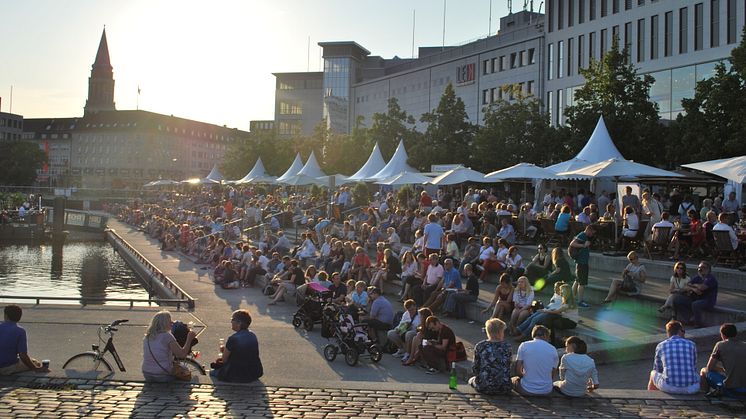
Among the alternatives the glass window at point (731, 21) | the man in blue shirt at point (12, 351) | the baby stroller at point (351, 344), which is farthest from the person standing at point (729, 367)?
the glass window at point (731, 21)

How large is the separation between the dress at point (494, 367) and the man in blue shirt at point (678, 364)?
2037 millimetres

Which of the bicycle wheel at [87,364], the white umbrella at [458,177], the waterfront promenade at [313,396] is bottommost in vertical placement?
the waterfront promenade at [313,396]

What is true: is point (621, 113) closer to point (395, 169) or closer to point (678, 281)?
point (395, 169)

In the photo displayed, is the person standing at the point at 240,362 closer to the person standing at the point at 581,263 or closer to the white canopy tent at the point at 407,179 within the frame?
the person standing at the point at 581,263

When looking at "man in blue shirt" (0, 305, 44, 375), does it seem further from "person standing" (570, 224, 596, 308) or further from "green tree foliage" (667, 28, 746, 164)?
"green tree foliage" (667, 28, 746, 164)

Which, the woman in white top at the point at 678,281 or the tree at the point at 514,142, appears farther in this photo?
the tree at the point at 514,142

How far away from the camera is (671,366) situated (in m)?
8.89

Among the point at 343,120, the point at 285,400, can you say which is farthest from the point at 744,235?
the point at 343,120

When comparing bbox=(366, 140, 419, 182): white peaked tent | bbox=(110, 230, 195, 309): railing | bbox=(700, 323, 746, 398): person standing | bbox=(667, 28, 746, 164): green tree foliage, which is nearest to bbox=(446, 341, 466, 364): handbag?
bbox=(700, 323, 746, 398): person standing

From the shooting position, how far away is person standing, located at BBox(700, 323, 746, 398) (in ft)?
28.0

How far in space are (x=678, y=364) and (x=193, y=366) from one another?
6.86 meters

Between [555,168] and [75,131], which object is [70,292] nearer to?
[555,168]

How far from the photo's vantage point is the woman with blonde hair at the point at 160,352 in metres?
9.48

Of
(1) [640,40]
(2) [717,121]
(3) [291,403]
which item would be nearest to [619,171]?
(3) [291,403]
